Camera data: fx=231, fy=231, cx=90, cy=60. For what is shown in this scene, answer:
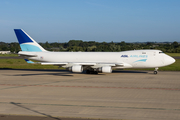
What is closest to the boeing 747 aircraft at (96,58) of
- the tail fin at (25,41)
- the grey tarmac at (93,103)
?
the tail fin at (25,41)

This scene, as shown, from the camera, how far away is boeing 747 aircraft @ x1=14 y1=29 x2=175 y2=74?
3580cm

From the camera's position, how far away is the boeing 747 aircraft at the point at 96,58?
35.8 m

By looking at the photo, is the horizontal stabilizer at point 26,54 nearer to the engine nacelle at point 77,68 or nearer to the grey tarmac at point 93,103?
the engine nacelle at point 77,68

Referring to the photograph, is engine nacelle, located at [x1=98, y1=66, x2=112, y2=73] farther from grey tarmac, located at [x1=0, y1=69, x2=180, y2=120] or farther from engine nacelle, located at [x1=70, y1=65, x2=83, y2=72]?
grey tarmac, located at [x1=0, y1=69, x2=180, y2=120]

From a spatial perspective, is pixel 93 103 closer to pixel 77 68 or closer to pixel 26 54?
pixel 77 68

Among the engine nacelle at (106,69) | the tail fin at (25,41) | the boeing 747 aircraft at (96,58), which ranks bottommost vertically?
the engine nacelle at (106,69)

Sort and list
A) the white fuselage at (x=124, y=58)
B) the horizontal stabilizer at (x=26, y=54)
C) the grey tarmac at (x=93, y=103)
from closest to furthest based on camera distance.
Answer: the grey tarmac at (x=93, y=103) < the white fuselage at (x=124, y=58) < the horizontal stabilizer at (x=26, y=54)

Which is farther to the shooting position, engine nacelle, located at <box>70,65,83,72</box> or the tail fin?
the tail fin

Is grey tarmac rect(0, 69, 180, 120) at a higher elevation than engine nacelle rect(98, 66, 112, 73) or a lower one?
lower

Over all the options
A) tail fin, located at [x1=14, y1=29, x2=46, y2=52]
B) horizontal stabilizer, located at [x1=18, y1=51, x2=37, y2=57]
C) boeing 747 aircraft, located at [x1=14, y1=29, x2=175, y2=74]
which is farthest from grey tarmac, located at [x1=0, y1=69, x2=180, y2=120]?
tail fin, located at [x1=14, y1=29, x2=46, y2=52]

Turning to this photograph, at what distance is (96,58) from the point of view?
38.5 meters

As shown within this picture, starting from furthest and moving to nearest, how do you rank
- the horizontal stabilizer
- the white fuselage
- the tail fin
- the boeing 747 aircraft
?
1. the tail fin
2. the horizontal stabilizer
3. the white fuselage
4. the boeing 747 aircraft

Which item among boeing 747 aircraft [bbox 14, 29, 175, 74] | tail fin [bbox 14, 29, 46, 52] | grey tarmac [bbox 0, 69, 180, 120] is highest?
tail fin [bbox 14, 29, 46, 52]

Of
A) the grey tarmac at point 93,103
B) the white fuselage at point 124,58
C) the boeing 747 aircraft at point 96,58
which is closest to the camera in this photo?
the grey tarmac at point 93,103
